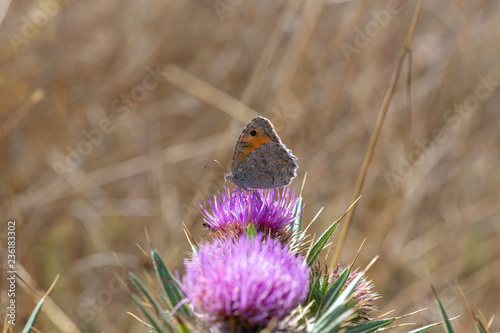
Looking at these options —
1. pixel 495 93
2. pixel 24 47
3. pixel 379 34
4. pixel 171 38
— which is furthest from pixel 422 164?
pixel 24 47

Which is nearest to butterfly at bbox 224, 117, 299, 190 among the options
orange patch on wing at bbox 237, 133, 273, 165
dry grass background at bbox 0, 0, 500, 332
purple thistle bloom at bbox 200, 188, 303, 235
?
orange patch on wing at bbox 237, 133, 273, 165

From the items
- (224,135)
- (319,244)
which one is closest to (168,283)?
(319,244)

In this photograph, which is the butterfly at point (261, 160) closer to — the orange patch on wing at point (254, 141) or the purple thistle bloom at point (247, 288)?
the orange patch on wing at point (254, 141)

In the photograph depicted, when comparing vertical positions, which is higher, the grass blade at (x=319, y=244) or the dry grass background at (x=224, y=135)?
the dry grass background at (x=224, y=135)

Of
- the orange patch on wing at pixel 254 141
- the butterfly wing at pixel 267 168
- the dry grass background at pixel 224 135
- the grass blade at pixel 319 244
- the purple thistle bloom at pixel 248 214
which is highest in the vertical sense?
the dry grass background at pixel 224 135

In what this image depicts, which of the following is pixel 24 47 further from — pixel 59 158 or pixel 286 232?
pixel 286 232

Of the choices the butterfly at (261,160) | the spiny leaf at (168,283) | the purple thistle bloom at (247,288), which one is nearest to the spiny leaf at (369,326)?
the purple thistle bloom at (247,288)
